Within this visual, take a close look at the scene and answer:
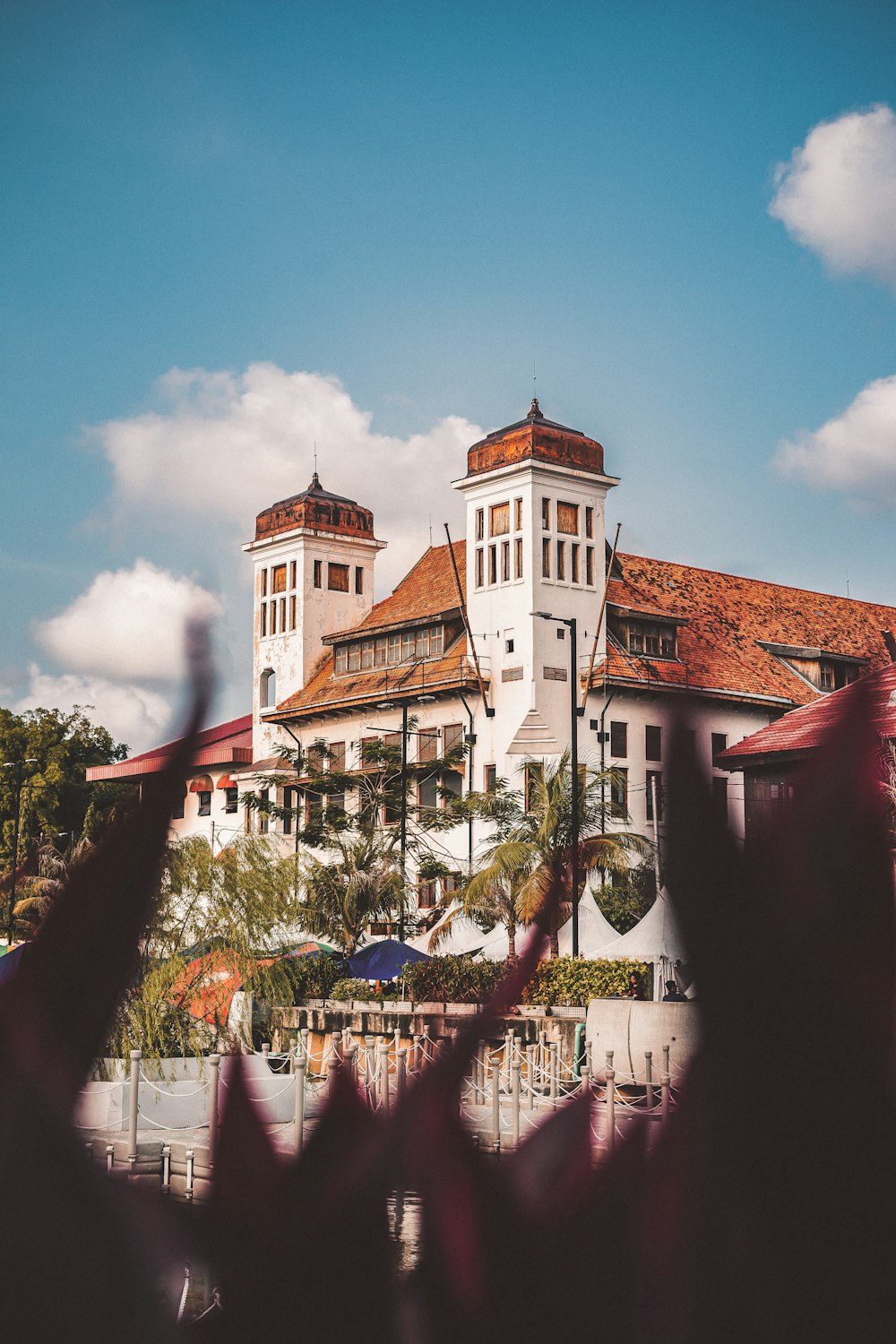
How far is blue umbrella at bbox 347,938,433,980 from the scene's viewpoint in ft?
87.8

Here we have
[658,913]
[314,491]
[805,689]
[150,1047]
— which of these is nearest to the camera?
[658,913]

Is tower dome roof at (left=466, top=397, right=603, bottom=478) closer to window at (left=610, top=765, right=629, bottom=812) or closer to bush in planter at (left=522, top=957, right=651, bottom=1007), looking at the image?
window at (left=610, top=765, right=629, bottom=812)

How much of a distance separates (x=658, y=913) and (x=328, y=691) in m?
44.6

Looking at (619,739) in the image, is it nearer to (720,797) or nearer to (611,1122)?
(611,1122)

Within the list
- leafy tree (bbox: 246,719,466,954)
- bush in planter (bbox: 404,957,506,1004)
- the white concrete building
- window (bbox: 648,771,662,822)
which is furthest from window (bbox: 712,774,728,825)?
the white concrete building

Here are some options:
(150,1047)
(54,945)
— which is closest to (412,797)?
(150,1047)

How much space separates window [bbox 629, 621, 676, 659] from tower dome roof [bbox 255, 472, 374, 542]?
37.7 ft

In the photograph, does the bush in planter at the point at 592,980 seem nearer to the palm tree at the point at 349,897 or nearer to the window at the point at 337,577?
the palm tree at the point at 349,897

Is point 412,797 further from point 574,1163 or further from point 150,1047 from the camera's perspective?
point 574,1163

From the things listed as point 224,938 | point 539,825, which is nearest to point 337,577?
point 539,825

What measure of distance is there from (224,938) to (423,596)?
85.8 ft

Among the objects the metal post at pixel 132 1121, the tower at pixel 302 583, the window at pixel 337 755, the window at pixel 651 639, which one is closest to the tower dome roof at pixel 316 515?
the tower at pixel 302 583

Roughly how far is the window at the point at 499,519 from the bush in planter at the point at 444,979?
1602cm

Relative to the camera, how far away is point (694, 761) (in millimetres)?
517
